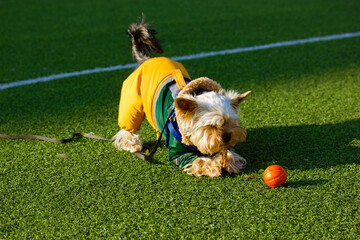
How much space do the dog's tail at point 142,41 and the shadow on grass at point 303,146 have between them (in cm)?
116

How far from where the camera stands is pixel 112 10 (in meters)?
8.60

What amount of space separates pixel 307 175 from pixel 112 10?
6637 mm

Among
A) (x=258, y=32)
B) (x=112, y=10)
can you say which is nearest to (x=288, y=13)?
(x=258, y=32)

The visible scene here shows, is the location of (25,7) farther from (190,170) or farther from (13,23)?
(190,170)

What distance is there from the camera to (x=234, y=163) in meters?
3.03

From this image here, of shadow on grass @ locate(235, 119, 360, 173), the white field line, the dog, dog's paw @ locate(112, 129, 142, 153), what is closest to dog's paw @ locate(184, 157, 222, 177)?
the dog

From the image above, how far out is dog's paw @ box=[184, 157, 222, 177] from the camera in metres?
2.98

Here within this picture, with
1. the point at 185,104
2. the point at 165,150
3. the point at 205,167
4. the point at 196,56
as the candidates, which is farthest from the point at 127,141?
the point at 196,56

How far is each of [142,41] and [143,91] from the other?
726 mm

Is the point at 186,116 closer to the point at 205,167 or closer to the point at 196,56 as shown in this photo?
the point at 205,167

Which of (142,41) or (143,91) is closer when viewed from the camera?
(143,91)

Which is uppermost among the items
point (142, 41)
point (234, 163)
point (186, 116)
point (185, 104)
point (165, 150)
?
point (142, 41)

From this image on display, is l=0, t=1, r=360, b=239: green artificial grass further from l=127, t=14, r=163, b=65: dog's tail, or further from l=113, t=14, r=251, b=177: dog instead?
l=127, t=14, r=163, b=65: dog's tail

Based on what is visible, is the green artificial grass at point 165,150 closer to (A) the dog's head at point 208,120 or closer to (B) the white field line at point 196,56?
(B) the white field line at point 196,56
